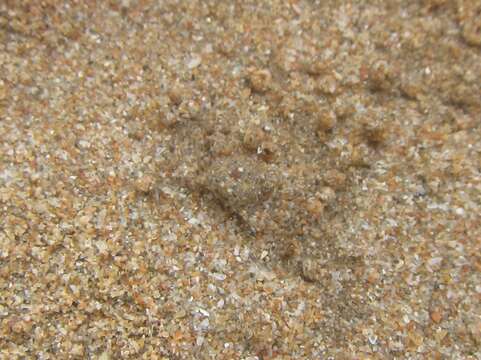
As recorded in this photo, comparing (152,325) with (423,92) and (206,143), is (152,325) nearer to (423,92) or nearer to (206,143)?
(206,143)

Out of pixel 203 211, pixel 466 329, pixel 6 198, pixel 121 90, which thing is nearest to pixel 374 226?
pixel 466 329

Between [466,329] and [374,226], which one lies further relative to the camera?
[374,226]

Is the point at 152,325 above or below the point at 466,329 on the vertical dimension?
below

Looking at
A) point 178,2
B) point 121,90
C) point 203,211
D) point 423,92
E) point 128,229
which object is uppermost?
point 423,92

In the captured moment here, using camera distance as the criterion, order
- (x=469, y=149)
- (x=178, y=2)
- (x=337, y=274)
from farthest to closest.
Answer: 1. (x=178, y=2)
2. (x=469, y=149)
3. (x=337, y=274)

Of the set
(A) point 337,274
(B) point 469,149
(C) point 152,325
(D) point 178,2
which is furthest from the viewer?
(D) point 178,2

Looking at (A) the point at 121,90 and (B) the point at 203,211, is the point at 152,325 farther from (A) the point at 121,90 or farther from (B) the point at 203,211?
(A) the point at 121,90

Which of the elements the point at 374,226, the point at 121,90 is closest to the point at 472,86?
the point at 374,226
